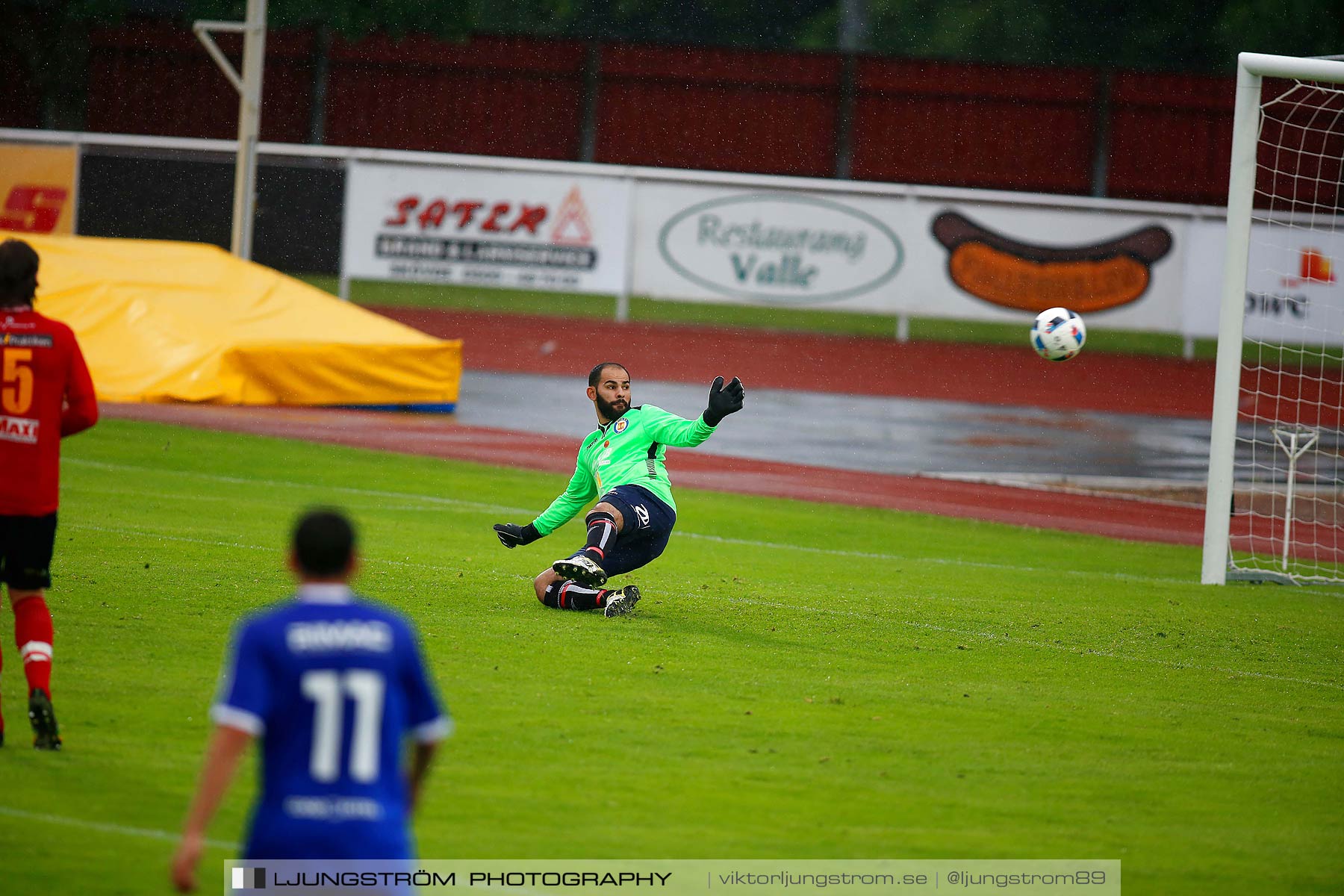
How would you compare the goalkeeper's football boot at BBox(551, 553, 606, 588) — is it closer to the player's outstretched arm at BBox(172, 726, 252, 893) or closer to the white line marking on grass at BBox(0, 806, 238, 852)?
the white line marking on grass at BBox(0, 806, 238, 852)

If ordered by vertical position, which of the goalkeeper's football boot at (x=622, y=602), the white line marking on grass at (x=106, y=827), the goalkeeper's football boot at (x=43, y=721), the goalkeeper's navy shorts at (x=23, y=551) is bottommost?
the white line marking on grass at (x=106, y=827)

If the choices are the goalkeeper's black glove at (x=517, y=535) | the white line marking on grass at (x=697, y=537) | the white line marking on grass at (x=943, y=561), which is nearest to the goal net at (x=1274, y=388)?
the white line marking on grass at (x=943, y=561)

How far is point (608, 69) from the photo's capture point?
41.1 metres

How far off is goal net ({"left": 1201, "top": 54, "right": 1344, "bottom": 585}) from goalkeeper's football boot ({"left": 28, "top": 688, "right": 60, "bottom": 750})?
31.1ft

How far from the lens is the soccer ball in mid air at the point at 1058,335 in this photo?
12867 mm

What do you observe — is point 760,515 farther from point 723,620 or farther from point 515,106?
point 515,106

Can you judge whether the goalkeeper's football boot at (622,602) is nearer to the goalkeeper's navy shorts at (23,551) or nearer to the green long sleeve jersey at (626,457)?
the green long sleeve jersey at (626,457)

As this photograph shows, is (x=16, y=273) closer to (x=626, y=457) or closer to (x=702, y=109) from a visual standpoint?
(x=626, y=457)

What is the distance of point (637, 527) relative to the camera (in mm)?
9398

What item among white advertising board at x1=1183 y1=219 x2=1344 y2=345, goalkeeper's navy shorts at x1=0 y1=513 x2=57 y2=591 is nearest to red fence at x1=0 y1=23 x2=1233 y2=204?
white advertising board at x1=1183 y1=219 x2=1344 y2=345

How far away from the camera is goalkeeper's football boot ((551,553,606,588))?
29.2 ft

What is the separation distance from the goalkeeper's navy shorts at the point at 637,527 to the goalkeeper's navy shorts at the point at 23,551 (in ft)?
12.1

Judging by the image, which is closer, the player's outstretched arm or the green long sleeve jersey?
the player's outstretched arm

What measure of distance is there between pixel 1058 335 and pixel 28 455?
8.92 metres
